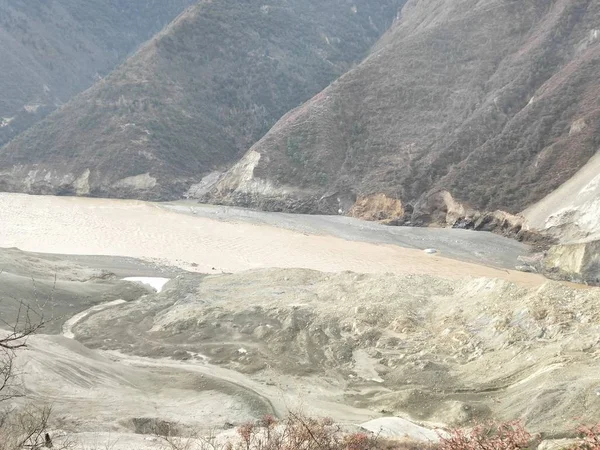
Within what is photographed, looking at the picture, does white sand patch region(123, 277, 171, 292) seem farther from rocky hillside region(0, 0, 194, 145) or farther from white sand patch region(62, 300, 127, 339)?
rocky hillside region(0, 0, 194, 145)

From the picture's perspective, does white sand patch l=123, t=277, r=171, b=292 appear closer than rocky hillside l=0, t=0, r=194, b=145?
Yes

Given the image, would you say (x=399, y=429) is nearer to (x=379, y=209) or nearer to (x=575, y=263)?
(x=575, y=263)

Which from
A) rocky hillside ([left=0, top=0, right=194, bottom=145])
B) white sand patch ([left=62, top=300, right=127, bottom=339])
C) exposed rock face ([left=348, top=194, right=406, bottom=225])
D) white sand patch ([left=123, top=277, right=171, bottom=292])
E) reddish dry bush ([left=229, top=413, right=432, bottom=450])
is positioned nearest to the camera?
reddish dry bush ([left=229, top=413, right=432, bottom=450])

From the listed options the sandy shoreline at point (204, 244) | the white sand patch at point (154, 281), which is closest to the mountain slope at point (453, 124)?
the sandy shoreline at point (204, 244)

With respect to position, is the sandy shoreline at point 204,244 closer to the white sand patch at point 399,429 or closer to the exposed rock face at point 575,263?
the exposed rock face at point 575,263

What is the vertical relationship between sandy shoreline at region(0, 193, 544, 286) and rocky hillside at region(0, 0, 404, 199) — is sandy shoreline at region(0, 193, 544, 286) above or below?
below

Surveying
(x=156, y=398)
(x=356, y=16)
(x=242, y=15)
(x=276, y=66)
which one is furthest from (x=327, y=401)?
(x=356, y=16)

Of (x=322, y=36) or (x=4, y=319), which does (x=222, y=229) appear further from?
(x=322, y=36)

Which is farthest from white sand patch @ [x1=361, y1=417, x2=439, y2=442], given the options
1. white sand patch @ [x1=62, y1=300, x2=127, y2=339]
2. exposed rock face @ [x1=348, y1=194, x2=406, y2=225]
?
exposed rock face @ [x1=348, y1=194, x2=406, y2=225]
